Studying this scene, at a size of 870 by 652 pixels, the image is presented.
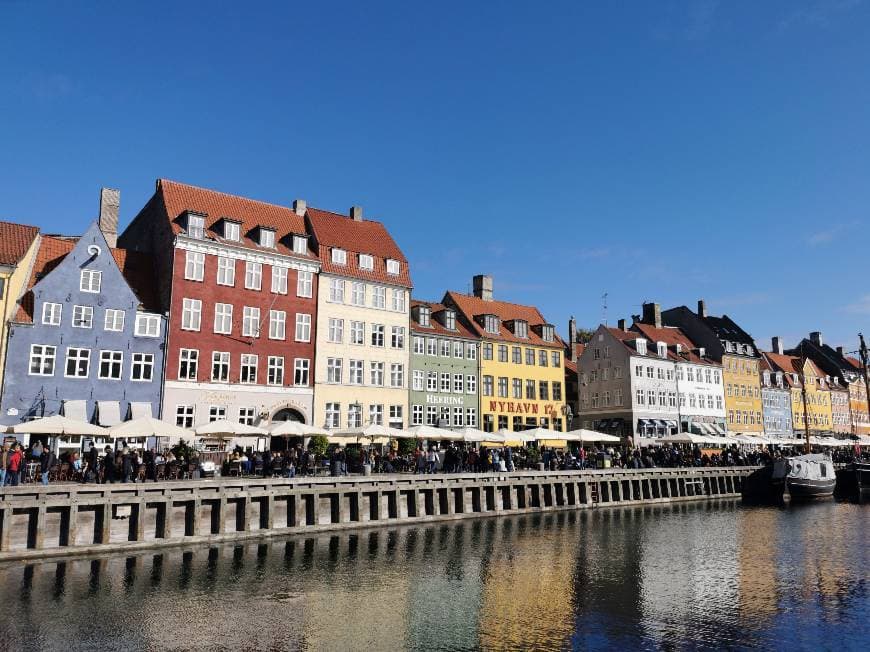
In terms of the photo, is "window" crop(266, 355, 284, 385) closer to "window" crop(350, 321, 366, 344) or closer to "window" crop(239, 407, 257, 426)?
"window" crop(239, 407, 257, 426)

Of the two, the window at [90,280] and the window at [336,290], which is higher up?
the window at [336,290]

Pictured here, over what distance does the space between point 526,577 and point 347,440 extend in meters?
27.0

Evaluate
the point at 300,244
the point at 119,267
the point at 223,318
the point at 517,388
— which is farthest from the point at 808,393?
the point at 119,267

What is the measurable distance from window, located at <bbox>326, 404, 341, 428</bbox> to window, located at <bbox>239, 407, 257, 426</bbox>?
5.19 metres

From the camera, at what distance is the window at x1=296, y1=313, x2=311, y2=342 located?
4872 centimetres

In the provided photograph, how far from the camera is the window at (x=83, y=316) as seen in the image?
40.4 meters

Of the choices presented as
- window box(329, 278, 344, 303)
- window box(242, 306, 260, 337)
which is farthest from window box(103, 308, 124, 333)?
window box(329, 278, 344, 303)

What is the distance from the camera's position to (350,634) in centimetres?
1700

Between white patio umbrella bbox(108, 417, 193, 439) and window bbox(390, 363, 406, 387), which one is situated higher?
window bbox(390, 363, 406, 387)

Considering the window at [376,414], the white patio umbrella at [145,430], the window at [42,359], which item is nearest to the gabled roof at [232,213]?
the window at [42,359]

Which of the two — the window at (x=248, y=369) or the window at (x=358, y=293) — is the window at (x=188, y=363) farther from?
the window at (x=358, y=293)

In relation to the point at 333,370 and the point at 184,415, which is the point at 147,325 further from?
the point at 333,370

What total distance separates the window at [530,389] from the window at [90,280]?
3531 centimetres

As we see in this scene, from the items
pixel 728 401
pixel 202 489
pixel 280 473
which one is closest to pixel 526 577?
pixel 202 489
